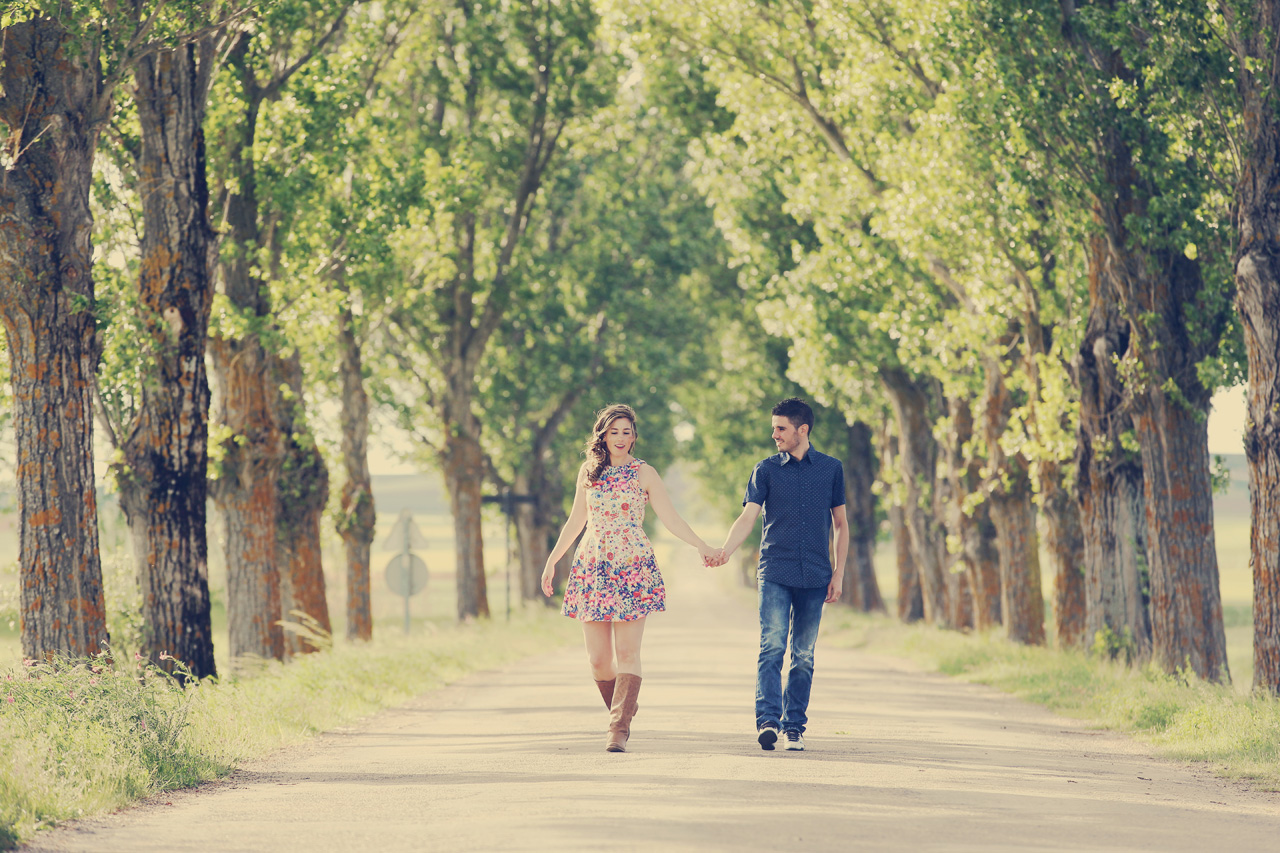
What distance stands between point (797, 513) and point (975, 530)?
678 inches

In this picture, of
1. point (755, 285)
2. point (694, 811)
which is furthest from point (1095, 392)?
point (755, 285)

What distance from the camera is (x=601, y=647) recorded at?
998 cm

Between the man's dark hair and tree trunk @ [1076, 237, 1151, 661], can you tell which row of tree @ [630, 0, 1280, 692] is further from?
the man's dark hair

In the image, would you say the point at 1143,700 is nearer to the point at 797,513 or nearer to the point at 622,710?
the point at 797,513

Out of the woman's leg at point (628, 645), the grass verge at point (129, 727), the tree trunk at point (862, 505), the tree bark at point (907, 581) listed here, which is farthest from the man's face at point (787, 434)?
the tree trunk at point (862, 505)

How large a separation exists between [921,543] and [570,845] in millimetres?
26347

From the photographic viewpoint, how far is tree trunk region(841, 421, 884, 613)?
134ft

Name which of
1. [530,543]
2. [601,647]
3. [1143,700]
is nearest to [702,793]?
[601,647]

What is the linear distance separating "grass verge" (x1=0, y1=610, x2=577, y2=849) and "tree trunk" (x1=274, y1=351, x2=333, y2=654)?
207 inches

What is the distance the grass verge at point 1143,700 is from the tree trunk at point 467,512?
11557mm

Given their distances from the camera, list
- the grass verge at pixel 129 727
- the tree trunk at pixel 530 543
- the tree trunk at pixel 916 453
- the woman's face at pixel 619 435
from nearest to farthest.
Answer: the grass verge at pixel 129 727 < the woman's face at pixel 619 435 < the tree trunk at pixel 916 453 < the tree trunk at pixel 530 543

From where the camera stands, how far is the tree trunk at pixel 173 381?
13.3 m

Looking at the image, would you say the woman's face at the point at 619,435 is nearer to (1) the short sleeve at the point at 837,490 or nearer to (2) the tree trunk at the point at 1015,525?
(1) the short sleeve at the point at 837,490

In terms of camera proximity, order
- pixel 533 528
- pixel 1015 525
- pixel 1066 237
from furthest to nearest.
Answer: pixel 533 528 → pixel 1015 525 → pixel 1066 237
